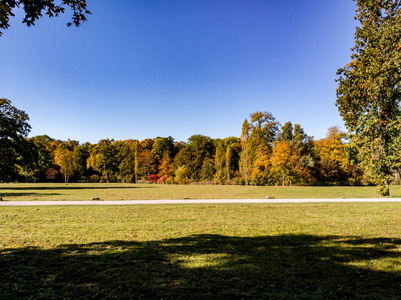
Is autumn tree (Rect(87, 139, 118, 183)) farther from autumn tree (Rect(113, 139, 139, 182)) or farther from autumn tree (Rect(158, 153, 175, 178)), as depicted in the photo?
autumn tree (Rect(158, 153, 175, 178))

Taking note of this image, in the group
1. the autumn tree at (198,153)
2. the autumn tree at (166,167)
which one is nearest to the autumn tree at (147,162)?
the autumn tree at (166,167)

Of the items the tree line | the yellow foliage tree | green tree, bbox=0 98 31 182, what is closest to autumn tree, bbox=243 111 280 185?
the tree line

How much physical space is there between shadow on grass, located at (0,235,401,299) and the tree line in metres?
25.7

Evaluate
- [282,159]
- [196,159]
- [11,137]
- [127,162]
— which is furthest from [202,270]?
[127,162]

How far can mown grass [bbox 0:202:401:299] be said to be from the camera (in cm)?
373

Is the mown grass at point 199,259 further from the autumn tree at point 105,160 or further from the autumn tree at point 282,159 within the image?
the autumn tree at point 105,160

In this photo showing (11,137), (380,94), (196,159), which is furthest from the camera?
(196,159)

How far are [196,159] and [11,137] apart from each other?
43.6 metres

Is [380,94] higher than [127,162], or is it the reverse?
[380,94]

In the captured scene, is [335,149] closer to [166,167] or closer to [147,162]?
[166,167]

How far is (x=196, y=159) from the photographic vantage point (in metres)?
66.8

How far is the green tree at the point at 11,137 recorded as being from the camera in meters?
27.5

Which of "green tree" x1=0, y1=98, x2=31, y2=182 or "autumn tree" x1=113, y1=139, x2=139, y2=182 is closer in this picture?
"green tree" x1=0, y1=98, x2=31, y2=182

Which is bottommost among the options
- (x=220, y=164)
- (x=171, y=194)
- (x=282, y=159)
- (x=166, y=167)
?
(x=171, y=194)
